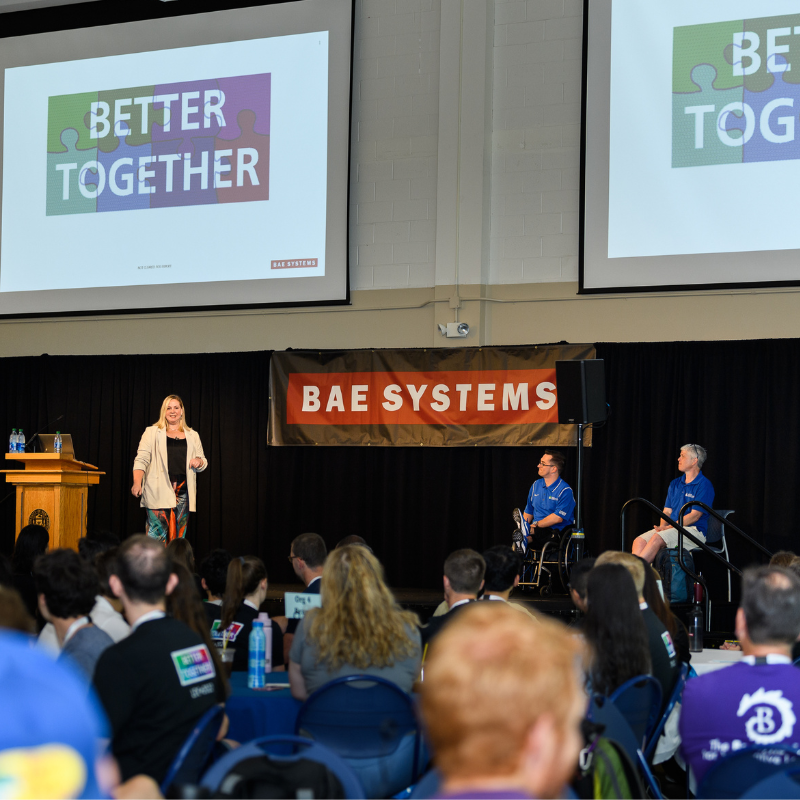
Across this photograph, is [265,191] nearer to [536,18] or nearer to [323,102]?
[323,102]

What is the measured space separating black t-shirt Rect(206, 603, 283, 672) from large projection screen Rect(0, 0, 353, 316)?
15.7 feet

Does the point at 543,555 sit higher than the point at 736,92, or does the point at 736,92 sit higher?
the point at 736,92

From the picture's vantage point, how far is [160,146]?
8484 millimetres

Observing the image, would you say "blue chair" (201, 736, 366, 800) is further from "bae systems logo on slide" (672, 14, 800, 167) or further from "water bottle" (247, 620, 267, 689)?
"bae systems logo on slide" (672, 14, 800, 167)

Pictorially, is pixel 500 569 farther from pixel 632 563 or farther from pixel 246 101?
pixel 246 101

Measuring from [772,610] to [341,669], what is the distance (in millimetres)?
1249

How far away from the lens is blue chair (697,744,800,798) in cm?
196

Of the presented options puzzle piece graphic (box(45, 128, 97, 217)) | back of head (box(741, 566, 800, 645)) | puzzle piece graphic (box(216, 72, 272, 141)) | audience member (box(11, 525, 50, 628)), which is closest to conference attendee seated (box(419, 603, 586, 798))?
back of head (box(741, 566, 800, 645))

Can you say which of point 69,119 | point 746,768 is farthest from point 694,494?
point 69,119

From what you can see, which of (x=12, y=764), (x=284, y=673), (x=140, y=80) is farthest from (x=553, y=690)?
(x=140, y=80)

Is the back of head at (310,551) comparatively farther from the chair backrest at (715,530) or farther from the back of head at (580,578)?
A: the chair backrest at (715,530)

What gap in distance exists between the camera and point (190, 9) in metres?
8.55

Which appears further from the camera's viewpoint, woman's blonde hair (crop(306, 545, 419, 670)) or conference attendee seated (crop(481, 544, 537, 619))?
conference attendee seated (crop(481, 544, 537, 619))

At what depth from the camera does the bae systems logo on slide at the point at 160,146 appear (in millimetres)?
8273
